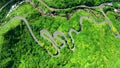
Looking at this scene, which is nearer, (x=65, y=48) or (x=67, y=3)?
(x=65, y=48)

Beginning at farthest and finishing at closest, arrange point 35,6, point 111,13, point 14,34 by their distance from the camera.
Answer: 1. point 111,13
2. point 35,6
3. point 14,34

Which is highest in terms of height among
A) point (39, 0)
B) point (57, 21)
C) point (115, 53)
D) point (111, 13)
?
point (39, 0)

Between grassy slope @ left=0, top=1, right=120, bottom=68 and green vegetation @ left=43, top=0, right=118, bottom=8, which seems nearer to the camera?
grassy slope @ left=0, top=1, right=120, bottom=68

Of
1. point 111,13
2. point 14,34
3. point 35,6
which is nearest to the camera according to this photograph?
point 14,34

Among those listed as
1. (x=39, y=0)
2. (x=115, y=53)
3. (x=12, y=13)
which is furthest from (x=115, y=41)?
(x=12, y=13)

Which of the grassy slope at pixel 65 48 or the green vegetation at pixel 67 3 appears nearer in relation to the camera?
the grassy slope at pixel 65 48

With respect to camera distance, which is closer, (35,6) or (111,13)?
(35,6)

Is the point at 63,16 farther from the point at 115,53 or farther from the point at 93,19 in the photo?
the point at 115,53

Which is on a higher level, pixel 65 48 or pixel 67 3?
pixel 67 3
